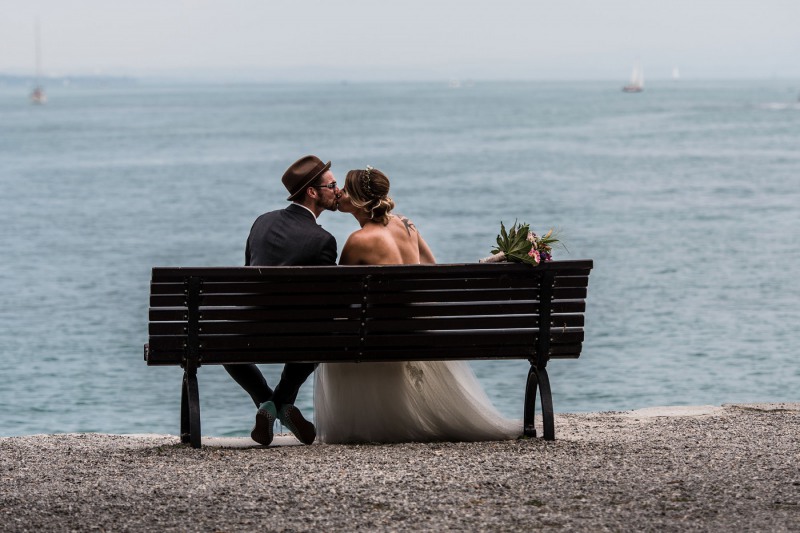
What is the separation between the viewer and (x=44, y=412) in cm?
1471

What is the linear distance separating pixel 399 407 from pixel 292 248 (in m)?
0.91

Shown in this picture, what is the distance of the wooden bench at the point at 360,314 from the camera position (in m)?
5.84

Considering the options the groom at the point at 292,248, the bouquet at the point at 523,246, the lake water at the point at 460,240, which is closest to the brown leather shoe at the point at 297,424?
the groom at the point at 292,248

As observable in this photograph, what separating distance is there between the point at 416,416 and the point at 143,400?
967 cm

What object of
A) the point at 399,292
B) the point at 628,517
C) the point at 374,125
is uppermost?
the point at 374,125

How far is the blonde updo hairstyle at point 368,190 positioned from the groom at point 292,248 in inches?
7.2

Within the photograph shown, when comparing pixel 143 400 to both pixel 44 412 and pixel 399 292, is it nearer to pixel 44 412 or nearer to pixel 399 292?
pixel 44 412

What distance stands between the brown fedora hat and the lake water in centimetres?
182

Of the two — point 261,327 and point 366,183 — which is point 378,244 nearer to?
point 366,183

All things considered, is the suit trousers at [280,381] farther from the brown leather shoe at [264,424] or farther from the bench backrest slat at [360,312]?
the bench backrest slat at [360,312]

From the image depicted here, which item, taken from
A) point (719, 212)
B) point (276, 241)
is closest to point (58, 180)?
point (719, 212)

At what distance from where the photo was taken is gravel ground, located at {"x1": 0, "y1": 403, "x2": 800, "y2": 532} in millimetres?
4559

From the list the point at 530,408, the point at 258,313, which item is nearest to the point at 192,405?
the point at 258,313

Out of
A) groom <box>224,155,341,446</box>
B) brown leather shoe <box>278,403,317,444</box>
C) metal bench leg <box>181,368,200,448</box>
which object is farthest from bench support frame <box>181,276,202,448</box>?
brown leather shoe <box>278,403,317,444</box>
